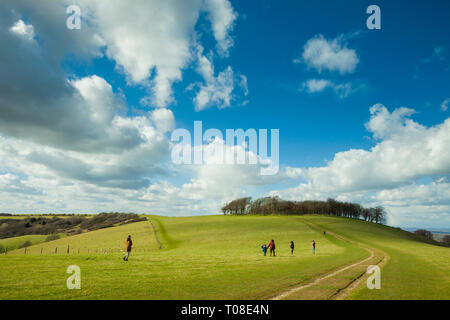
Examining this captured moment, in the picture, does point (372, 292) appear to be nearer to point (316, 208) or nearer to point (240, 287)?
point (240, 287)

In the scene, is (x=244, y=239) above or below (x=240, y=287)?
below

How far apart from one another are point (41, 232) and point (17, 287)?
6109 inches

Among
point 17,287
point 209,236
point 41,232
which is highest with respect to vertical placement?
point 17,287

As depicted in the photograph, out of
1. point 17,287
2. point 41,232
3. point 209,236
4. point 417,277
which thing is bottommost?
point 41,232

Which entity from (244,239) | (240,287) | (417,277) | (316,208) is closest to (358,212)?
(316,208)

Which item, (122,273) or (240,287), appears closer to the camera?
(240,287)

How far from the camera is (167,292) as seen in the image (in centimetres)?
1423

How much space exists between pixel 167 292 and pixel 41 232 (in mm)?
159942

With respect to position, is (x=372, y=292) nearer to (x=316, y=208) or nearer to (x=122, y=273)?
(x=122, y=273)

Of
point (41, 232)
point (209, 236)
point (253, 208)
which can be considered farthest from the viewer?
point (253, 208)

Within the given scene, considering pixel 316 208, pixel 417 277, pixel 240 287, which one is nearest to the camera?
pixel 240 287
